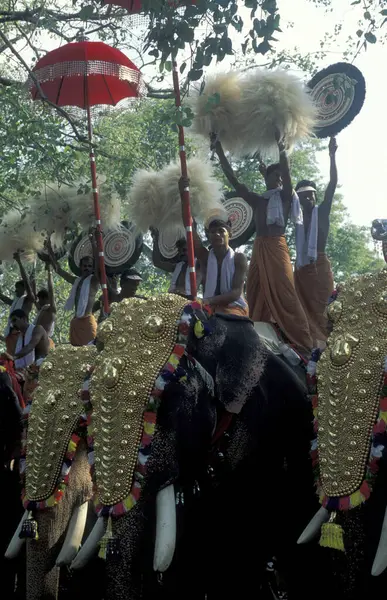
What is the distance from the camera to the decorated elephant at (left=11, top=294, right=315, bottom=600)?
343cm

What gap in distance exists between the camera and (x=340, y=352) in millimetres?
3301

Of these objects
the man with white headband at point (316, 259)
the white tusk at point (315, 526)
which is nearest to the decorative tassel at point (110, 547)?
the white tusk at point (315, 526)

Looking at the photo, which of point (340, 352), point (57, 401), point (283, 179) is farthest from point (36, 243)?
point (340, 352)

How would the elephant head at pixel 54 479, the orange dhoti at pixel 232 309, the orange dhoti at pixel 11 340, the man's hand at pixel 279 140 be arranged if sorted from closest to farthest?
the elephant head at pixel 54 479, the orange dhoti at pixel 232 309, the man's hand at pixel 279 140, the orange dhoti at pixel 11 340

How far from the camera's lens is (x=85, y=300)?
7793 mm

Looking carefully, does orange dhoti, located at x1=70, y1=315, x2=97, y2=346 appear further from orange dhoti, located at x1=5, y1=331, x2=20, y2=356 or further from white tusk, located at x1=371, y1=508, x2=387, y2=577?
white tusk, located at x1=371, y1=508, x2=387, y2=577

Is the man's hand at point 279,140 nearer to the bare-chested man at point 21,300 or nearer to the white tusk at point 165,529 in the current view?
the white tusk at point 165,529

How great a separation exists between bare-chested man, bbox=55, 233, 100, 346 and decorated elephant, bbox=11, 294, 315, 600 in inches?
131

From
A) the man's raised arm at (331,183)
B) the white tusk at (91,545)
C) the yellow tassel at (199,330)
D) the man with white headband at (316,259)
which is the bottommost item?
the white tusk at (91,545)

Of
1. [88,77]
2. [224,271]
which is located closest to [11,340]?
[88,77]

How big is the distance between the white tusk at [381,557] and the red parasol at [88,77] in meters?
4.35

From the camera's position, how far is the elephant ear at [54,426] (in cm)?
448

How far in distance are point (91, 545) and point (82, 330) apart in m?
4.08

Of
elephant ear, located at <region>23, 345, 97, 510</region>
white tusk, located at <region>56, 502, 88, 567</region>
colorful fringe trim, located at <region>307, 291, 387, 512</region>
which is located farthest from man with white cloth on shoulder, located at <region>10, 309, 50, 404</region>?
colorful fringe trim, located at <region>307, 291, 387, 512</region>
